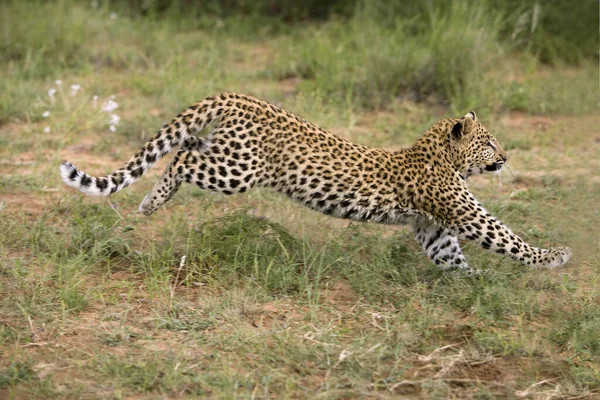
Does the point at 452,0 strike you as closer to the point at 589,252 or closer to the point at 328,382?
the point at 589,252

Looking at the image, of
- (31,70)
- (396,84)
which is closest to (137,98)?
(31,70)

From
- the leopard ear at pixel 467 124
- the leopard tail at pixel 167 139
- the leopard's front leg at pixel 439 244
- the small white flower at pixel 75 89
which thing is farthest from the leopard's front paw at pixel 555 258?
the small white flower at pixel 75 89

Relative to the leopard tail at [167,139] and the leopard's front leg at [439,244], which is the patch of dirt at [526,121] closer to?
the leopard's front leg at [439,244]

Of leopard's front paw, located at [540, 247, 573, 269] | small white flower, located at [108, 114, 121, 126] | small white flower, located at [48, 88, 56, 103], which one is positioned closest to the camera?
leopard's front paw, located at [540, 247, 573, 269]

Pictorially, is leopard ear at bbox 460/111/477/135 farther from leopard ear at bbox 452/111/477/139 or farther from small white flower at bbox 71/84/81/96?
small white flower at bbox 71/84/81/96

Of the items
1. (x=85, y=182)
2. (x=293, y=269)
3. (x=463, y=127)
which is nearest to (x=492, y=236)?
(x=463, y=127)

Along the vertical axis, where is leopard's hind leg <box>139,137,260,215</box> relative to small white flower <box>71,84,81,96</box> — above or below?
above

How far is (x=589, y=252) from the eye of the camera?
6.79 meters

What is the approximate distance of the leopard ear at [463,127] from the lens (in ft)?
22.3

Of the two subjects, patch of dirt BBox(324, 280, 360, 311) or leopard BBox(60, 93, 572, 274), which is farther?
leopard BBox(60, 93, 572, 274)

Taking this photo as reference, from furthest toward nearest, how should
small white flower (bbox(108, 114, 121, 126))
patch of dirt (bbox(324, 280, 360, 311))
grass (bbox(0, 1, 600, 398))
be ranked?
small white flower (bbox(108, 114, 121, 126)) < patch of dirt (bbox(324, 280, 360, 311)) < grass (bbox(0, 1, 600, 398))

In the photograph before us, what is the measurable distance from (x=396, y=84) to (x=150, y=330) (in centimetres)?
542

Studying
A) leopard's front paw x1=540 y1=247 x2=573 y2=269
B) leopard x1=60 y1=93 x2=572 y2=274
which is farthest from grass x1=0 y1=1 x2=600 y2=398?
leopard x1=60 y1=93 x2=572 y2=274

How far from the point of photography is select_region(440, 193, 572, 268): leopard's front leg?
6.43m
